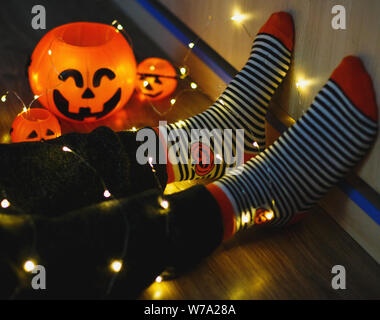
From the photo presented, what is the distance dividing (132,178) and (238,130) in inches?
13.4

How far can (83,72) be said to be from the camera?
131 centimetres

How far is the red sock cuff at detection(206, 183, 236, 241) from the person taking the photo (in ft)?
3.35

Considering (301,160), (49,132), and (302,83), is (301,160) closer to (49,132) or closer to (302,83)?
(302,83)

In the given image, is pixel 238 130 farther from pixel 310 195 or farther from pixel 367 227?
pixel 367 227

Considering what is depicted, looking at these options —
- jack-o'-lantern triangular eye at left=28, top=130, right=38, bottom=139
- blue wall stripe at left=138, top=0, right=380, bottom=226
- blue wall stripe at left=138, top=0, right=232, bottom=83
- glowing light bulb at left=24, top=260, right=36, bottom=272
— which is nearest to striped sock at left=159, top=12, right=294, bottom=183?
blue wall stripe at left=138, top=0, right=380, bottom=226

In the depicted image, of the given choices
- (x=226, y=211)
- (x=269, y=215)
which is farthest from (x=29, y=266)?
(x=269, y=215)

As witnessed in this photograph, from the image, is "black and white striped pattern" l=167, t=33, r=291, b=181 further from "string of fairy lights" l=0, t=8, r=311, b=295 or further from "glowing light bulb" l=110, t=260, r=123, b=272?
"glowing light bulb" l=110, t=260, r=123, b=272

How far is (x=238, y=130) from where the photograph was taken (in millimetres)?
1274

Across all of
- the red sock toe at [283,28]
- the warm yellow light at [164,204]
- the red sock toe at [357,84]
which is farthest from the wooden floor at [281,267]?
the red sock toe at [283,28]

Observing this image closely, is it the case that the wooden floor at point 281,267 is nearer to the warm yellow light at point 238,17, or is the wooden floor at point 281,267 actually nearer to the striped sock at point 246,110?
the striped sock at point 246,110

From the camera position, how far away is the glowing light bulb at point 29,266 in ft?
2.69

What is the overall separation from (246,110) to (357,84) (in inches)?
12.4
